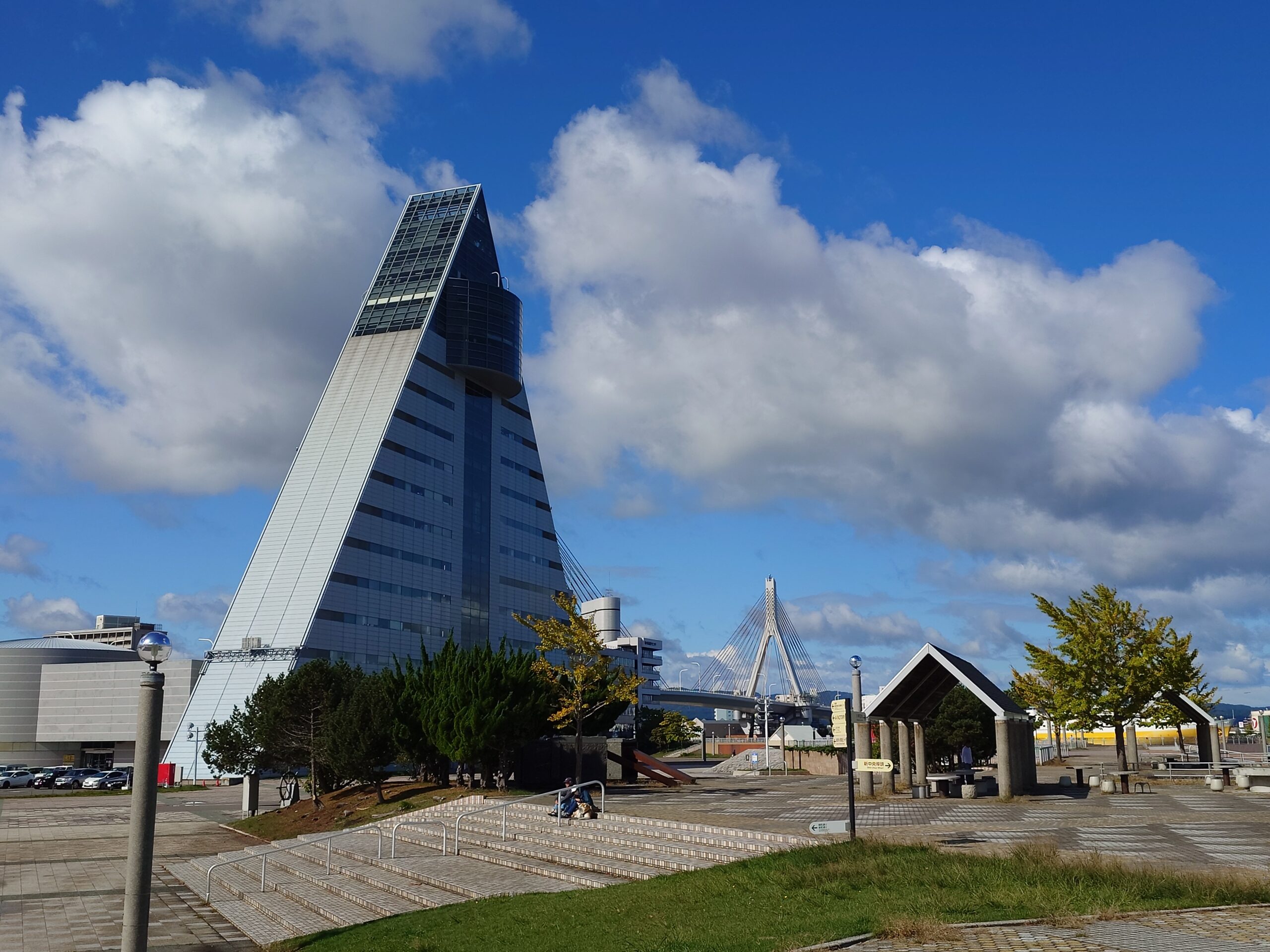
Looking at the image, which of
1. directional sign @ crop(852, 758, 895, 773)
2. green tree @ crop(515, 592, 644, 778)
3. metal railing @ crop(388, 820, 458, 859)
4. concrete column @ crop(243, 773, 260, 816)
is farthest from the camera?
concrete column @ crop(243, 773, 260, 816)

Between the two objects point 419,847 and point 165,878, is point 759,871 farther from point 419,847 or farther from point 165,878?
point 165,878

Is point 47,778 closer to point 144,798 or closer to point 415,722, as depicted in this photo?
point 415,722

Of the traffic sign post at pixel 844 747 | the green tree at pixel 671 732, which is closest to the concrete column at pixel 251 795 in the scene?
the traffic sign post at pixel 844 747

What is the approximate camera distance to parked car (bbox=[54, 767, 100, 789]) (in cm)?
7600

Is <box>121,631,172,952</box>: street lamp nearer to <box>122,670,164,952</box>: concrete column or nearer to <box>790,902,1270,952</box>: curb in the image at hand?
<box>122,670,164,952</box>: concrete column

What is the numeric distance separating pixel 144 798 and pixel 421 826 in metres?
18.6

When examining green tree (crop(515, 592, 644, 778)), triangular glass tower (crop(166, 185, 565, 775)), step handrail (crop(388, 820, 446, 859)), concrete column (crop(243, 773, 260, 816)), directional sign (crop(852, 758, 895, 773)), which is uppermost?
triangular glass tower (crop(166, 185, 565, 775))

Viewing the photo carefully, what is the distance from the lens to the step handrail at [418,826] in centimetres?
2398

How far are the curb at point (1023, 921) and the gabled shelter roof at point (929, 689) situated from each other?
18.7 m

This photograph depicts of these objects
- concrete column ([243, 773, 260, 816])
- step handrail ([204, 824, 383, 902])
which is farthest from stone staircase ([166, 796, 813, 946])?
concrete column ([243, 773, 260, 816])

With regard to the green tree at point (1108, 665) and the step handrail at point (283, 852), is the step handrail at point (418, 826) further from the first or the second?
the green tree at point (1108, 665)

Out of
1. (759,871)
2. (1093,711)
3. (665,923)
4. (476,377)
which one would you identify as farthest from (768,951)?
(476,377)

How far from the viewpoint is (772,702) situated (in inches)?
7018

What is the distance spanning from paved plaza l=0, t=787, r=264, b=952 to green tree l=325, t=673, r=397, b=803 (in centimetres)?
432
